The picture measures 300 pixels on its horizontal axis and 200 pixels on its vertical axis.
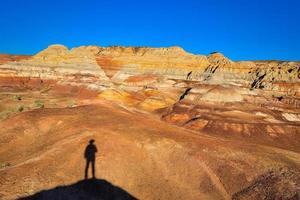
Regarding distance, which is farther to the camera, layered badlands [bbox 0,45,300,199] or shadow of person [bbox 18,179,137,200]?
layered badlands [bbox 0,45,300,199]

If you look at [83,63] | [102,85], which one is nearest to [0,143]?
[102,85]

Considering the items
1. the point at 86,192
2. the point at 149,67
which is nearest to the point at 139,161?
the point at 86,192

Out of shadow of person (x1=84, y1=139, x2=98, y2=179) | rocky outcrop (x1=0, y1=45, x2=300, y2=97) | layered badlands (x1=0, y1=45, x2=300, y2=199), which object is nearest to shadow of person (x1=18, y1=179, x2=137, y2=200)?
layered badlands (x1=0, y1=45, x2=300, y2=199)

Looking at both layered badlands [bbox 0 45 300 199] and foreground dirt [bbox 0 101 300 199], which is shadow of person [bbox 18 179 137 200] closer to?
layered badlands [bbox 0 45 300 199]

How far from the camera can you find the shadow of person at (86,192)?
1576 cm

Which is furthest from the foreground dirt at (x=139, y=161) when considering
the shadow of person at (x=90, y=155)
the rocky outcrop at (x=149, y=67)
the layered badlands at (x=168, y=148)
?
the rocky outcrop at (x=149, y=67)

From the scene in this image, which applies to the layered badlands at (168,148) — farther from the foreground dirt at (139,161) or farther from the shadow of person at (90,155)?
the shadow of person at (90,155)

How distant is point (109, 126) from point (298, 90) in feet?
168

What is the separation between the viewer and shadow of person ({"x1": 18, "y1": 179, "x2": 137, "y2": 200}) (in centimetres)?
1576

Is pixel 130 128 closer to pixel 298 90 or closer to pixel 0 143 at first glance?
pixel 0 143

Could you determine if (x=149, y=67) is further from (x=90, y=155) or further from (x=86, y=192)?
(x=86, y=192)

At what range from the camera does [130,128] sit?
2588cm

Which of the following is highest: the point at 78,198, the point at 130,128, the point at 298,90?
the point at 298,90

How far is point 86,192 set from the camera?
16984 mm
